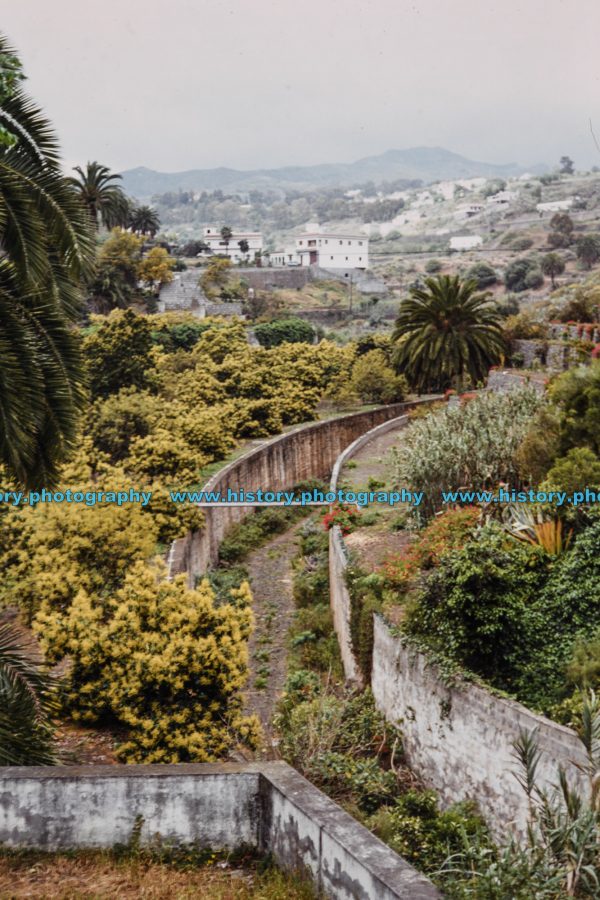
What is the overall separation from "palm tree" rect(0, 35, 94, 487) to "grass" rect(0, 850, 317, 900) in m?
3.88

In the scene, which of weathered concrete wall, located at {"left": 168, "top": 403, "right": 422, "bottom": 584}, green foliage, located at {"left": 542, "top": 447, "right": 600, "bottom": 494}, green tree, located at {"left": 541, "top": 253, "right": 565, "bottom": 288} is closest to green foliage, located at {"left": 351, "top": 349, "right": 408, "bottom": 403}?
weathered concrete wall, located at {"left": 168, "top": 403, "right": 422, "bottom": 584}

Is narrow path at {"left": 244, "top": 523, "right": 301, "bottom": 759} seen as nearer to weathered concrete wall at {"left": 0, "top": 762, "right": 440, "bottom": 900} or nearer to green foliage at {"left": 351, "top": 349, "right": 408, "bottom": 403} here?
weathered concrete wall at {"left": 0, "top": 762, "right": 440, "bottom": 900}

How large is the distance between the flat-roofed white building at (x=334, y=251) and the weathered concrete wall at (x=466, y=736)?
8891 cm

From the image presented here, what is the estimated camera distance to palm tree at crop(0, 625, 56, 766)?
7898mm

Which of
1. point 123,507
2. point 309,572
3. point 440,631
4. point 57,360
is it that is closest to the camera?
point 57,360

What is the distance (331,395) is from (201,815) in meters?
31.6

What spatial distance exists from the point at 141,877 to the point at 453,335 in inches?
1218

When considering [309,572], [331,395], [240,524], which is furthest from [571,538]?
[331,395]

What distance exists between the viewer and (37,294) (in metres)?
9.25

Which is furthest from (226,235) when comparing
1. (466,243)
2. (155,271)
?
(155,271)

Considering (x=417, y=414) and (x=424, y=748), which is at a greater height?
(x=417, y=414)

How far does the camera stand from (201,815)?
20.7 feet

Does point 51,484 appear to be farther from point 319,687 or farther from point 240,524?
point 240,524

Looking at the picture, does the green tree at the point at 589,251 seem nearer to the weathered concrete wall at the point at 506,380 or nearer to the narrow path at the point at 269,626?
the weathered concrete wall at the point at 506,380
